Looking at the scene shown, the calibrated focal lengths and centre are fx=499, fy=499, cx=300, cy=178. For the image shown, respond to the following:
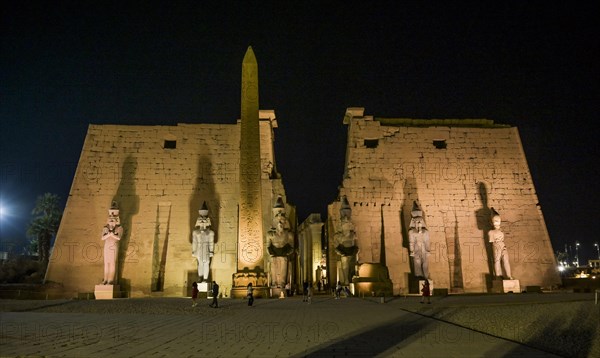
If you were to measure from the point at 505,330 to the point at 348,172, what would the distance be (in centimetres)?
1343

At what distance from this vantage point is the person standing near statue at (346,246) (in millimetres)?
16266

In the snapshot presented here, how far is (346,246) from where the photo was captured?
641 inches

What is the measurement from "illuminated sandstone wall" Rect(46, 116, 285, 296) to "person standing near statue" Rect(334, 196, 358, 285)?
3.55m

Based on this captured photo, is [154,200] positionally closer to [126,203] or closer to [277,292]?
[126,203]

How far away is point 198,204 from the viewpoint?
18.7 m

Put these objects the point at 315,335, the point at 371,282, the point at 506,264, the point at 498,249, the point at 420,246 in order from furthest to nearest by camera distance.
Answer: the point at 506,264, the point at 498,249, the point at 420,246, the point at 371,282, the point at 315,335

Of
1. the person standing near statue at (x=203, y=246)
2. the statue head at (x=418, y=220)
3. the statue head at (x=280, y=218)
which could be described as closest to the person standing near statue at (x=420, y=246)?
the statue head at (x=418, y=220)

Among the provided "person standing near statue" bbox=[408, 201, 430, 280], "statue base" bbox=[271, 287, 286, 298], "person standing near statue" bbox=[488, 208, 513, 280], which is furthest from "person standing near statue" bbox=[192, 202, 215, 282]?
"person standing near statue" bbox=[488, 208, 513, 280]

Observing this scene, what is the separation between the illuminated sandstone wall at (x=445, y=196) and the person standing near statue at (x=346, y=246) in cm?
225

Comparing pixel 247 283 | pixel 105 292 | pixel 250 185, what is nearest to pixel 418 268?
pixel 247 283

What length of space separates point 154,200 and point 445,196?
11.2 meters

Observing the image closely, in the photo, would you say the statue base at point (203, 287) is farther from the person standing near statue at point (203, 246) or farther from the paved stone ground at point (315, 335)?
the paved stone ground at point (315, 335)

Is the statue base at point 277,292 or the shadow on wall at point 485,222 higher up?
the shadow on wall at point 485,222

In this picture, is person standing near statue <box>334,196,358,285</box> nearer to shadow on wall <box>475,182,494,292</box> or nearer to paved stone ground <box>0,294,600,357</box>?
shadow on wall <box>475,182,494,292</box>
